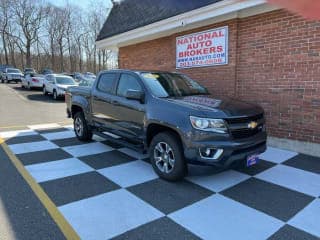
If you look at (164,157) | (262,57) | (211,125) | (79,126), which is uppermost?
(262,57)

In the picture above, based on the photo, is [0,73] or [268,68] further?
[0,73]

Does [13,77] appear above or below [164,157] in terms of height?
above

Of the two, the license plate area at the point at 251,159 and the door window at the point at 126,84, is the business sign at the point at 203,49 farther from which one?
the license plate area at the point at 251,159

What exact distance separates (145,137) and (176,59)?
446cm

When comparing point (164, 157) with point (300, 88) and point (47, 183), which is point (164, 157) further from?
point (300, 88)

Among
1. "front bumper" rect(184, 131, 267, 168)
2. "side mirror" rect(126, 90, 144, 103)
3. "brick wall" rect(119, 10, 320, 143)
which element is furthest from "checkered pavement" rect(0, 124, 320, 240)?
"side mirror" rect(126, 90, 144, 103)

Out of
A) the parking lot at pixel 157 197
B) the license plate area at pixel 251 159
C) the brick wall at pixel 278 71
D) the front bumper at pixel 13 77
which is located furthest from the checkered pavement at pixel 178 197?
the front bumper at pixel 13 77

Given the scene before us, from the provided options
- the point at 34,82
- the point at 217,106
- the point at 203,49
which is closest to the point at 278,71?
Result: the point at 203,49

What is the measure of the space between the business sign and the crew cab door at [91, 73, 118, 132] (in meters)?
3.00

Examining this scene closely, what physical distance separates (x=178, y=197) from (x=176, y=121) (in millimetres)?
1060

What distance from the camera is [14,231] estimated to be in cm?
293

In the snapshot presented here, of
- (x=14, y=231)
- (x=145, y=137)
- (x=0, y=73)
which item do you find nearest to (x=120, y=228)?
(x=14, y=231)

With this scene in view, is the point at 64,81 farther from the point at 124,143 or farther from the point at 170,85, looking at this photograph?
the point at 170,85

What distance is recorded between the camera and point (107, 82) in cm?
575
